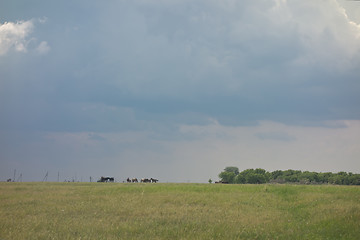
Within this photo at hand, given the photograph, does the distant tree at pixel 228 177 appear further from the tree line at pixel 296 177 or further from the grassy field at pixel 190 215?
the grassy field at pixel 190 215

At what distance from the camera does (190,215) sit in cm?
1997

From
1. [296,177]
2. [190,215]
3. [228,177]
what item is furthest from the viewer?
[228,177]

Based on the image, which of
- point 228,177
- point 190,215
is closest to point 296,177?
point 228,177

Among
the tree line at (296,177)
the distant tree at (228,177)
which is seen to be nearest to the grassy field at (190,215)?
the tree line at (296,177)

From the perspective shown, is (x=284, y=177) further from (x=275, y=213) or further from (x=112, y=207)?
(x=112, y=207)

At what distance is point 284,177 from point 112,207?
171 ft

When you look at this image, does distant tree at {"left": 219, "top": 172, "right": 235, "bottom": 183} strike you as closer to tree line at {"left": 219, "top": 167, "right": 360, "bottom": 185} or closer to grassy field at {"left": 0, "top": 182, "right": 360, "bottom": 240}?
tree line at {"left": 219, "top": 167, "right": 360, "bottom": 185}

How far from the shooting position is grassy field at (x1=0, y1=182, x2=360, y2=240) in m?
16.0

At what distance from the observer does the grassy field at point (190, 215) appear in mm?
Answer: 16047

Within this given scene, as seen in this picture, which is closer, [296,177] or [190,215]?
[190,215]

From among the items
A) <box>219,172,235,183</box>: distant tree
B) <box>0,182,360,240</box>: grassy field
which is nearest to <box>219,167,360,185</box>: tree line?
<box>219,172,235,183</box>: distant tree

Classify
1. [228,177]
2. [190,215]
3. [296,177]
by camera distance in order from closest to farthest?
[190,215] → [296,177] → [228,177]

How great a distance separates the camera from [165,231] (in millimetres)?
16156

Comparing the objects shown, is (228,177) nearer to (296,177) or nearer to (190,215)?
(296,177)
